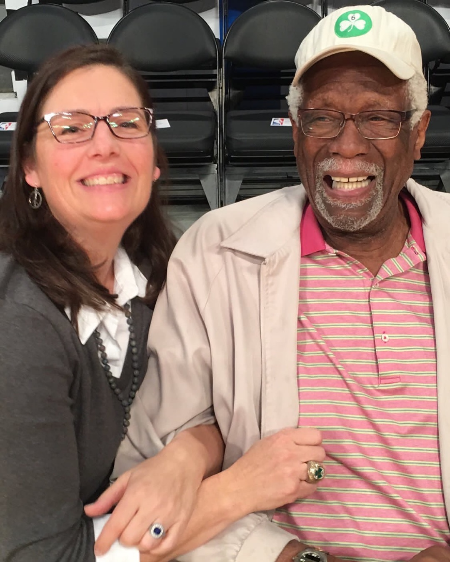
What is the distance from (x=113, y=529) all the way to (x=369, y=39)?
112cm

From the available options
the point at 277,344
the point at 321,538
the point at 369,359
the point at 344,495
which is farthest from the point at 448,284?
the point at 321,538

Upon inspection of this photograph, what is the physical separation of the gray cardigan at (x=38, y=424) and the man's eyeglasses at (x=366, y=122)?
724 mm

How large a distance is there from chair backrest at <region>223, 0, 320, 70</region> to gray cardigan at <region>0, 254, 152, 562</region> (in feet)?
8.66

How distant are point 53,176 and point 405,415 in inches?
35.1

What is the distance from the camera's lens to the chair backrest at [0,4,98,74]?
3335mm

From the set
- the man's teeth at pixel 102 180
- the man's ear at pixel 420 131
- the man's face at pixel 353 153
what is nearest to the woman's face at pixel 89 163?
the man's teeth at pixel 102 180

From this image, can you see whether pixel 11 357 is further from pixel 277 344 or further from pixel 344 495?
pixel 344 495

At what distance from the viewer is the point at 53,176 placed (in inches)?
46.0

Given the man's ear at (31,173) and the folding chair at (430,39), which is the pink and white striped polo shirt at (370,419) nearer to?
the man's ear at (31,173)

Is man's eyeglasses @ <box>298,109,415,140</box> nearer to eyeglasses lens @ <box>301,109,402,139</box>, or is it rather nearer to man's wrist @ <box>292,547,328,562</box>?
eyeglasses lens @ <box>301,109,402,139</box>

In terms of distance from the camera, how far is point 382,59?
1.26 m

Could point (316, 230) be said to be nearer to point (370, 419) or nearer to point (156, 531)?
point (370, 419)

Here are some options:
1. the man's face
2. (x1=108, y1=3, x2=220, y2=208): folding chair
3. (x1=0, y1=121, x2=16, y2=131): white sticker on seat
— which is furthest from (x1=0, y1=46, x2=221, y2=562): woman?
(x1=0, y1=121, x2=16, y2=131): white sticker on seat

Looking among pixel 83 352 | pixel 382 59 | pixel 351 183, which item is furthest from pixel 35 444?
pixel 382 59
